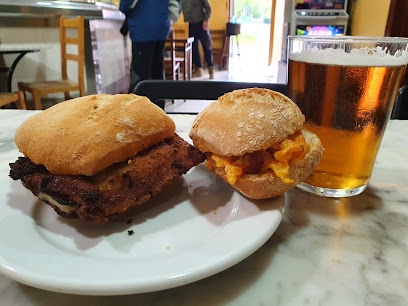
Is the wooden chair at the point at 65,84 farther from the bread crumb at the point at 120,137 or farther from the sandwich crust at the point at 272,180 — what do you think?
the sandwich crust at the point at 272,180

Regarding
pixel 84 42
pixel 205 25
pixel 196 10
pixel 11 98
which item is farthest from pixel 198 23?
pixel 11 98

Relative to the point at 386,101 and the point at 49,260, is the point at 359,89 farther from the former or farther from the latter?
the point at 49,260

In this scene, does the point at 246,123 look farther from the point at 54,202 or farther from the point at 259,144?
the point at 54,202

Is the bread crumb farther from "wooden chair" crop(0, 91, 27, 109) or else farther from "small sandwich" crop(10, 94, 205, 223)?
"wooden chair" crop(0, 91, 27, 109)

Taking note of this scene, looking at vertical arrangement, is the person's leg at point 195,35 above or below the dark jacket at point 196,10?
below

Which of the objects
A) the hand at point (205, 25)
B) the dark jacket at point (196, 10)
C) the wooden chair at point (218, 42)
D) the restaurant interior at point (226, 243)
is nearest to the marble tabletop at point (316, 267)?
the restaurant interior at point (226, 243)
